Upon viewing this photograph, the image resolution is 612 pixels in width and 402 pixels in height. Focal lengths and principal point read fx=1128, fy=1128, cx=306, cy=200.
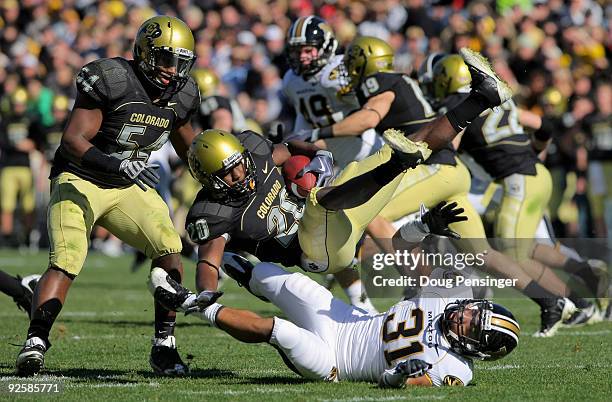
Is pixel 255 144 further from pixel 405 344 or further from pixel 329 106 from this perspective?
pixel 329 106

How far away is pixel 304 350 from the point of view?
16.4 ft

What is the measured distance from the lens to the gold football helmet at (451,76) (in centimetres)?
825

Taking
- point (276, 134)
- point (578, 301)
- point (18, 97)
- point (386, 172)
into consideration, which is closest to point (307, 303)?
point (386, 172)

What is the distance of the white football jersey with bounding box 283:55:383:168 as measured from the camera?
827 centimetres

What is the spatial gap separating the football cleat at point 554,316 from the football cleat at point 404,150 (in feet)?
7.79

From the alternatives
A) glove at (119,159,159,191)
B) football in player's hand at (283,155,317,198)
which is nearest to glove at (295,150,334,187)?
football in player's hand at (283,155,317,198)

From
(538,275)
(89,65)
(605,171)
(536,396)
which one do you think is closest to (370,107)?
(538,275)

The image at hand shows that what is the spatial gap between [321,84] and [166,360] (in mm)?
3259

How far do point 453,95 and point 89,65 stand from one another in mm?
3417

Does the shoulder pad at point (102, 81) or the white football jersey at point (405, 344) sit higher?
the shoulder pad at point (102, 81)

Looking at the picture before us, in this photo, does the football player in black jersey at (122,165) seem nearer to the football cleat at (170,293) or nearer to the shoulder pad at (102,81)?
the shoulder pad at (102,81)

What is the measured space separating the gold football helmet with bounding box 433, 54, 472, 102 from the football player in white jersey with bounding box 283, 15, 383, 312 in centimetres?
60

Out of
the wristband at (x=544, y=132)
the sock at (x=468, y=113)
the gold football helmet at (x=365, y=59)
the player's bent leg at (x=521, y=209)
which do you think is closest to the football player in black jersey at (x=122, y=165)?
the sock at (x=468, y=113)

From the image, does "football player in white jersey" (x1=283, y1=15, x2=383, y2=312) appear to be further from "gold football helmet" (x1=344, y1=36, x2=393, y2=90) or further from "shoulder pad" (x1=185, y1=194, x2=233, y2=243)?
"shoulder pad" (x1=185, y1=194, x2=233, y2=243)
